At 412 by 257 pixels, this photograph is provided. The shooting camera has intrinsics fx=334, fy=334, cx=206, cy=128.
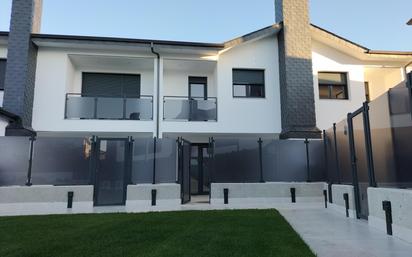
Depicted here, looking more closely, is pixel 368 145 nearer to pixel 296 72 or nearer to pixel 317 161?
pixel 317 161

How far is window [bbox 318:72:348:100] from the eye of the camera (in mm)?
15102

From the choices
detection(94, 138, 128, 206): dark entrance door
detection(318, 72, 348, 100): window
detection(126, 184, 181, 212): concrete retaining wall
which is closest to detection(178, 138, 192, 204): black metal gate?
detection(126, 184, 181, 212): concrete retaining wall

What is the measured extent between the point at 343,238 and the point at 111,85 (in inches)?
477

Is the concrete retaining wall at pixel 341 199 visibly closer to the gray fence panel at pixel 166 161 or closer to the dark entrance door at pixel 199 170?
the gray fence panel at pixel 166 161

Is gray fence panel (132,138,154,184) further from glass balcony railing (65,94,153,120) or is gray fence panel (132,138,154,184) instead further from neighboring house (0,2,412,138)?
glass balcony railing (65,94,153,120)

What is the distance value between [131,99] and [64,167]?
4199mm

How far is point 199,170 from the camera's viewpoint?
15461 millimetres

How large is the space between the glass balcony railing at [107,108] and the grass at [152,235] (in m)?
5.56

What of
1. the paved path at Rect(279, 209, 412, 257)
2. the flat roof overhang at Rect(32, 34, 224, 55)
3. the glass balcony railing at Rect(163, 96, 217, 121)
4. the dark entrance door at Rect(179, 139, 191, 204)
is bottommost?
the paved path at Rect(279, 209, 412, 257)

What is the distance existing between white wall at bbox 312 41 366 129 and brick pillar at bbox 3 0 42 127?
A: 38.9 ft

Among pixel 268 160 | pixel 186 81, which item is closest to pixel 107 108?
pixel 186 81

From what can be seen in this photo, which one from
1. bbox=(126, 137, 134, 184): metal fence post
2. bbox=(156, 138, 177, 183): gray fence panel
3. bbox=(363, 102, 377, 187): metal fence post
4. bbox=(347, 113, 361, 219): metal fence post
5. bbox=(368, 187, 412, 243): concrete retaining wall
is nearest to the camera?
bbox=(368, 187, 412, 243): concrete retaining wall

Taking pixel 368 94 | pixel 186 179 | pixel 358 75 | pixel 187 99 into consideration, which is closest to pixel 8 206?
pixel 186 179

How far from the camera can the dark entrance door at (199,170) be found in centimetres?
1509
